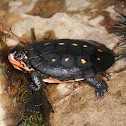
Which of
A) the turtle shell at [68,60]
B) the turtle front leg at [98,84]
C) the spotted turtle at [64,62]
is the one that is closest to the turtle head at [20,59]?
the spotted turtle at [64,62]

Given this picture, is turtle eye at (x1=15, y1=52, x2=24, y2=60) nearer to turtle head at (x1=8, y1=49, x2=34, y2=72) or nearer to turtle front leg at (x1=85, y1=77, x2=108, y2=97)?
turtle head at (x1=8, y1=49, x2=34, y2=72)

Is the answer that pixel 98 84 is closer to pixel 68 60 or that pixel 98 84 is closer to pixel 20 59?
pixel 68 60

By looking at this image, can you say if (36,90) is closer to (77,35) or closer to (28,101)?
(28,101)

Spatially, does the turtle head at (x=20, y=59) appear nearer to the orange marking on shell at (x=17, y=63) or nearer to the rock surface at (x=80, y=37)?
the orange marking on shell at (x=17, y=63)

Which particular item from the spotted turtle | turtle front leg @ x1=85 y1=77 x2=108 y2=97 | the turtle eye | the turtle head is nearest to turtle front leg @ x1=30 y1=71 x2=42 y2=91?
the spotted turtle

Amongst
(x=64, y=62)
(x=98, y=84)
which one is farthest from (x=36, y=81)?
(x=98, y=84)

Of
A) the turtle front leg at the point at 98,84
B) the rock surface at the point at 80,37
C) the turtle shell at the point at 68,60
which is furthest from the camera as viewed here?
the turtle shell at the point at 68,60
